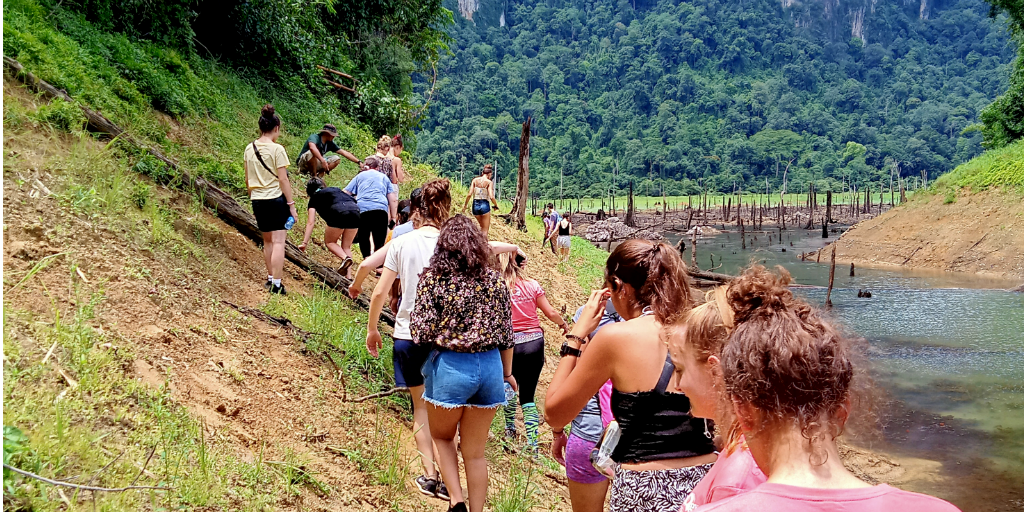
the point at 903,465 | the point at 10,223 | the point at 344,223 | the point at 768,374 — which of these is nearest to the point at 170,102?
the point at 344,223

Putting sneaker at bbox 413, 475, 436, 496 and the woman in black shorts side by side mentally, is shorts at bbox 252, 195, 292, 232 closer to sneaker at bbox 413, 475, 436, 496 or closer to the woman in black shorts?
the woman in black shorts

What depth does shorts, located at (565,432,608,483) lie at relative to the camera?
3.16 meters

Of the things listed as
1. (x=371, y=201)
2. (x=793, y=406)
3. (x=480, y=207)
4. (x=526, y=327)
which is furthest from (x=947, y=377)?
(x=793, y=406)

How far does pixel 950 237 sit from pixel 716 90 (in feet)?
350

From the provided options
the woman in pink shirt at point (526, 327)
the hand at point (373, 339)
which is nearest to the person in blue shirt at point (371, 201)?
the woman in pink shirt at point (526, 327)

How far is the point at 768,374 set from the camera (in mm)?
1440

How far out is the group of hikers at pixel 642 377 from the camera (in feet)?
4.67

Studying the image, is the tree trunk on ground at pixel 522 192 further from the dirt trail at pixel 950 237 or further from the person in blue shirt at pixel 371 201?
the dirt trail at pixel 950 237

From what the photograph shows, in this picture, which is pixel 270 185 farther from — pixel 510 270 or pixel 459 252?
pixel 459 252

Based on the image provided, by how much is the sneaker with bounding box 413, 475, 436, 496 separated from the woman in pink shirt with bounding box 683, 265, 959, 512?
120 inches

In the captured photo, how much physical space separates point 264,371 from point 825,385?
12.8ft

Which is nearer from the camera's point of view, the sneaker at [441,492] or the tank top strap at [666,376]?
the tank top strap at [666,376]

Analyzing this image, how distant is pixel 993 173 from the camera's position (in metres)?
28.8

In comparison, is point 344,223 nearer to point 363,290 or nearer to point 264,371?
point 363,290
